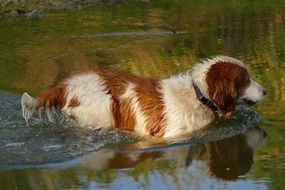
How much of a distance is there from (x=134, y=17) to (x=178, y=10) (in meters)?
1.44

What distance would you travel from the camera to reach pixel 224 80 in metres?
7.16

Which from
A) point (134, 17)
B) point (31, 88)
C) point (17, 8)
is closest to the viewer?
point (31, 88)

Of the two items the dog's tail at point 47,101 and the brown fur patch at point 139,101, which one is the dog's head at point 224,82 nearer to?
the brown fur patch at point 139,101

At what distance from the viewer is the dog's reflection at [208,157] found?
6094mm

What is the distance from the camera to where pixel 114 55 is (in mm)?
11305

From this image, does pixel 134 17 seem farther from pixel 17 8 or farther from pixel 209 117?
pixel 209 117

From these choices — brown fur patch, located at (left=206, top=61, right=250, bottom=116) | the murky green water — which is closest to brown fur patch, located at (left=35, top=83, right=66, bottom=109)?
the murky green water

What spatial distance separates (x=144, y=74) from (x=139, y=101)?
2481mm

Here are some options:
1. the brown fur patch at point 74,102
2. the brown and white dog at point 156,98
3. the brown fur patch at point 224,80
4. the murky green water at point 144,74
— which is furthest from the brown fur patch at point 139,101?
the brown fur patch at point 224,80

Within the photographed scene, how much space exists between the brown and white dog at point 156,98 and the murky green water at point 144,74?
0.67 feet

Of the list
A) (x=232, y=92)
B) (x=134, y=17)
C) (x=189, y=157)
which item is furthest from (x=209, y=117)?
(x=134, y=17)

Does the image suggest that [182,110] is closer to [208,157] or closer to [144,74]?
A: [208,157]

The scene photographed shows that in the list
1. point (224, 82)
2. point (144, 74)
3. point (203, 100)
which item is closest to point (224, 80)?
point (224, 82)

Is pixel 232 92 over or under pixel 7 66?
over
